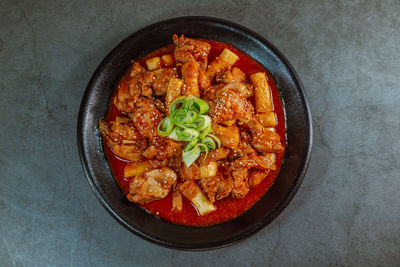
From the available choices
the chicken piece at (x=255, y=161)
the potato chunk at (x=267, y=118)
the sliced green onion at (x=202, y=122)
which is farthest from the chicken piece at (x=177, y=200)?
the potato chunk at (x=267, y=118)

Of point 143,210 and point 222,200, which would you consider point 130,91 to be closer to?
point 143,210

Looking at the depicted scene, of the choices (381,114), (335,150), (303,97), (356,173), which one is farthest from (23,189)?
(381,114)

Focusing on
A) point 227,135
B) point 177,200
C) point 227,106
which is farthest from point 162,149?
point 227,106

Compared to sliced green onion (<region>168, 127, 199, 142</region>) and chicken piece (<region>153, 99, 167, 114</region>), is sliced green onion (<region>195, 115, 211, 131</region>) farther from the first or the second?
chicken piece (<region>153, 99, 167, 114</region>)

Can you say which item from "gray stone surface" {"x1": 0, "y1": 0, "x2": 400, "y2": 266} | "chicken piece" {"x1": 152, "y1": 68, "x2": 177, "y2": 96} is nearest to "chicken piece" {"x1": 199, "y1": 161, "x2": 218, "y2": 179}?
"chicken piece" {"x1": 152, "y1": 68, "x2": 177, "y2": 96}

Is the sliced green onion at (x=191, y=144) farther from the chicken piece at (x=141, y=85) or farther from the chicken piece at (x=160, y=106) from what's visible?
the chicken piece at (x=141, y=85)

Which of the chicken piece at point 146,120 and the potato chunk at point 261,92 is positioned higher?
the potato chunk at point 261,92

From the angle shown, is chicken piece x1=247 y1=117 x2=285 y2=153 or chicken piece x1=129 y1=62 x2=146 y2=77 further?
chicken piece x1=129 y1=62 x2=146 y2=77
